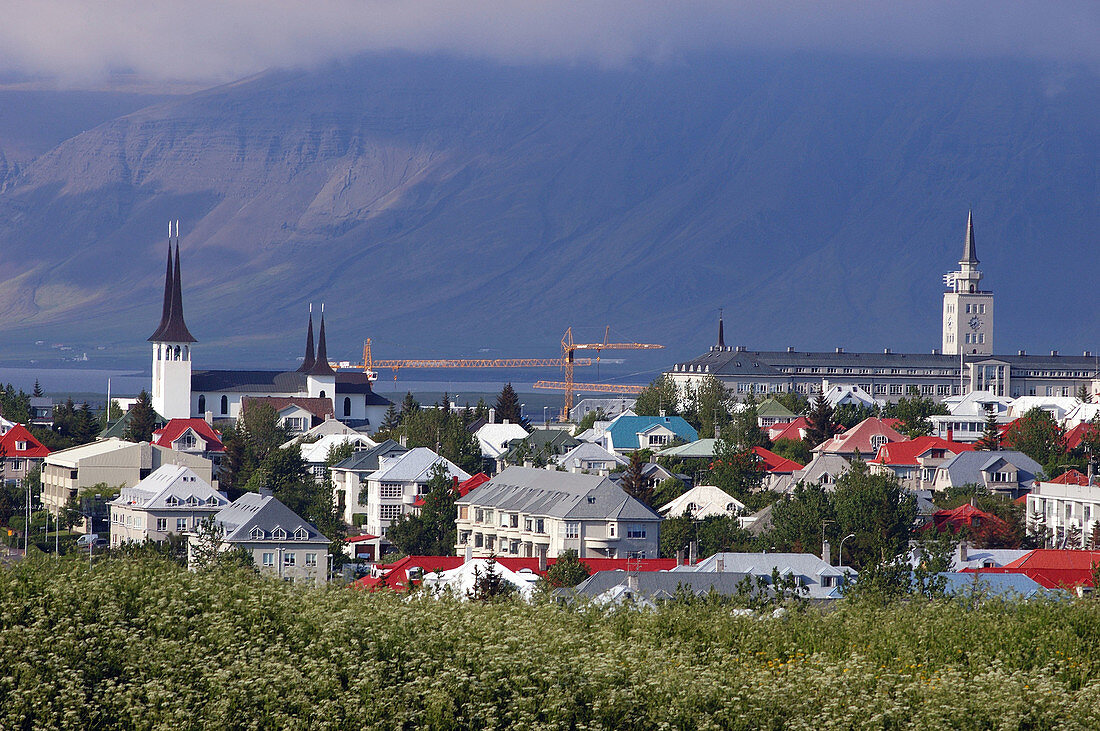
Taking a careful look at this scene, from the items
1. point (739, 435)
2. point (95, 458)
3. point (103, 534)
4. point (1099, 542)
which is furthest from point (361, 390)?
point (1099, 542)

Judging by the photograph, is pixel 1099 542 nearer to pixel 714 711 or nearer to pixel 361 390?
pixel 714 711

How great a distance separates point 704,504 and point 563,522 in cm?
1497

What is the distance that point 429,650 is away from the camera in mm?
30969

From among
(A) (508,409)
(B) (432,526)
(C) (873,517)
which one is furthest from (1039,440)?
(B) (432,526)

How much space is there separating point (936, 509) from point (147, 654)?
6432cm

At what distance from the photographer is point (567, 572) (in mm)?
61875

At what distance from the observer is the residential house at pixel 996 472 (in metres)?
98.9

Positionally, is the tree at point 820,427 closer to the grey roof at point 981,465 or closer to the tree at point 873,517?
the grey roof at point 981,465

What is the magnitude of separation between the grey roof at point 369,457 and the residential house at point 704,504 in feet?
57.6

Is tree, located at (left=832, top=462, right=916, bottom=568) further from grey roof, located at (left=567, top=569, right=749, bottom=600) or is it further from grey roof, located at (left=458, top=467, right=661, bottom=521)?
grey roof, located at (left=567, top=569, right=749, bottom=600)

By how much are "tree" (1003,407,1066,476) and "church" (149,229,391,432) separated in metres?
58.8

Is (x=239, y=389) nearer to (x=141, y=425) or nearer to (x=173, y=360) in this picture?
(x=173, y=360)

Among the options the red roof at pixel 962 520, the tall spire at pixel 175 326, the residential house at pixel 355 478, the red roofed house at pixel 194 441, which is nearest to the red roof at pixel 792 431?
the residential house at pixel 355 478

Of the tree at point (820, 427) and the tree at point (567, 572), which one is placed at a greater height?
the tree at point (820, 427)
